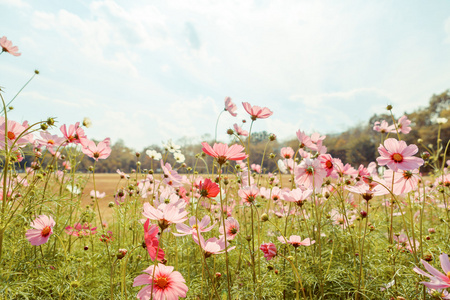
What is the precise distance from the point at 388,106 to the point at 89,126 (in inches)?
67.9

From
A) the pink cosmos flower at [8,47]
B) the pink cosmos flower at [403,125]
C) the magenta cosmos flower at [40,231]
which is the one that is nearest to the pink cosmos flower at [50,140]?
the magenta cosmos flower at [40,231]

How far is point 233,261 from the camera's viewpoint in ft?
5.08

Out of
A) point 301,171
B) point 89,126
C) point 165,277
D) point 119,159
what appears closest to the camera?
point 165,277

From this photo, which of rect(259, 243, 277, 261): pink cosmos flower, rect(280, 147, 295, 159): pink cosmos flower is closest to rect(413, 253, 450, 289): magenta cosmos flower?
rect(259, 243, 277, 261): pink cosmos flower

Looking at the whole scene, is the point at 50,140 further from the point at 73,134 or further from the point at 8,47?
the point at 8,47

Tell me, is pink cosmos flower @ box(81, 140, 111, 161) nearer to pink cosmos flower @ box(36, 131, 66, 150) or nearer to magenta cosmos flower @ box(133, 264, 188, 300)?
pink cosmos flower @ box(36, 131, 66, 150)

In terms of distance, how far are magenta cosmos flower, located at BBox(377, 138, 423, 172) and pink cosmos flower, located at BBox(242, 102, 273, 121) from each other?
404 millimetres

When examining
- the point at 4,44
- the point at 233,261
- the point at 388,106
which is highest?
the point at 4,44

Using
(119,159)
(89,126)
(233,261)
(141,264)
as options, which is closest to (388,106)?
(233,261)

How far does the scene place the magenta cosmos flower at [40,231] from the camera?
2.92ft

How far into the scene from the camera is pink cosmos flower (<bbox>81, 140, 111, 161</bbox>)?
1030mm

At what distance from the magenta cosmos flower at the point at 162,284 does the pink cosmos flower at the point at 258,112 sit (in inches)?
24.0

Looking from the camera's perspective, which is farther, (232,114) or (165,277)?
(232,114)

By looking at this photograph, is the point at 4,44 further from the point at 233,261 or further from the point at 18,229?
the point at 233,261
